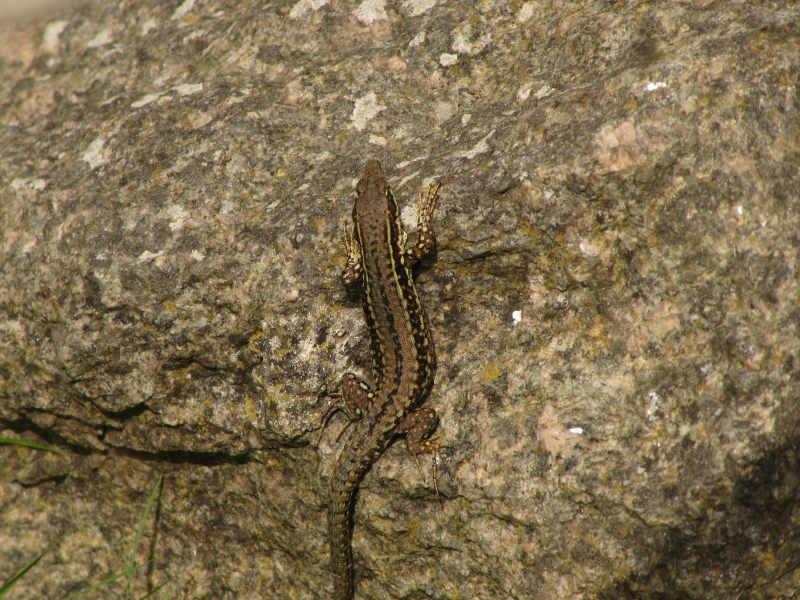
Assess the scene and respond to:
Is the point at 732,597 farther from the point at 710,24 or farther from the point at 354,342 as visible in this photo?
the point at 710,24

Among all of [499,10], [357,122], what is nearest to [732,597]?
[357,122]

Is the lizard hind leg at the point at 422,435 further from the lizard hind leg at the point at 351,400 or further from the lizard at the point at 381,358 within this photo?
the lizard hind leg at the point at 351,400

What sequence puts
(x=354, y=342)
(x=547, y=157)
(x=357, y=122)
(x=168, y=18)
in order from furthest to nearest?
(x=168, y=18) → (x=357, y=122) → (x=354, y=342) → (x=547, y=157)

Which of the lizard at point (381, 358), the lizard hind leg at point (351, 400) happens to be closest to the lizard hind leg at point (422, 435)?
the lizard at point (381, 358)

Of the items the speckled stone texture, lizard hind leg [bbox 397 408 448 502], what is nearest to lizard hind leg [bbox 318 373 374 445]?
the speckled stone texture

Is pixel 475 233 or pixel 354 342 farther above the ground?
pixel 475 233

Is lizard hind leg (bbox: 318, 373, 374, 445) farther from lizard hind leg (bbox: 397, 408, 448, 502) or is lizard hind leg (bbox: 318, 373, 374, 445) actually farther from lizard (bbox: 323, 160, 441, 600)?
lizard hind leg (bbox: 397, 408, 448, 502)
